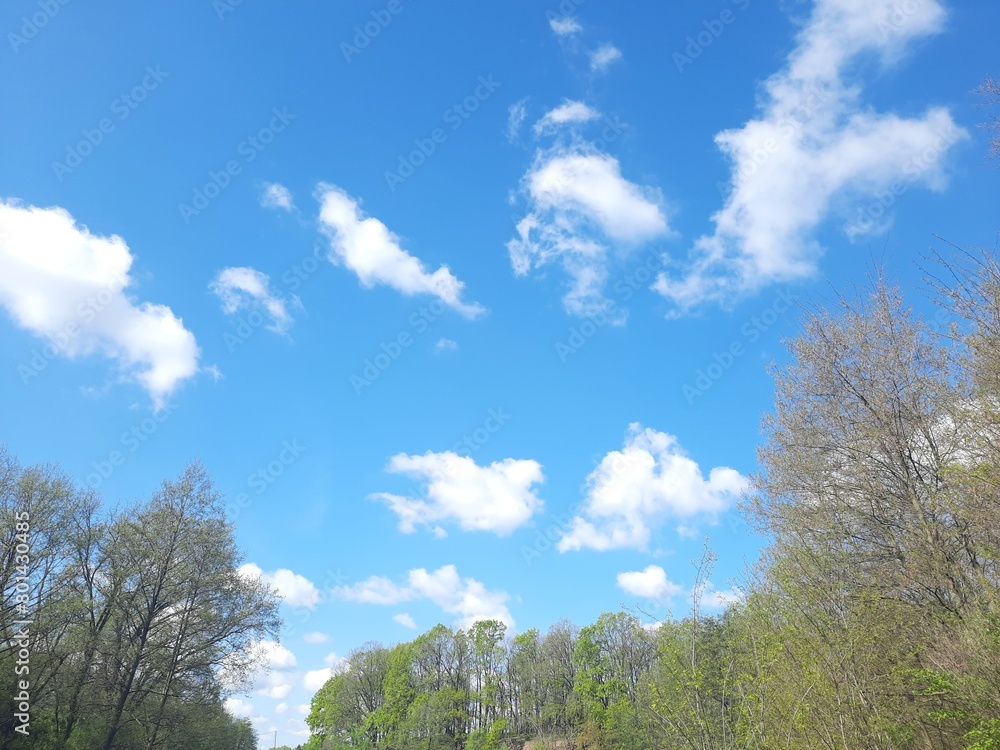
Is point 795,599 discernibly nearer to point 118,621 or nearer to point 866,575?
point 866,575

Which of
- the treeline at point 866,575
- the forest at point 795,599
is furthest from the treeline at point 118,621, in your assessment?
the treeline at point 866,575

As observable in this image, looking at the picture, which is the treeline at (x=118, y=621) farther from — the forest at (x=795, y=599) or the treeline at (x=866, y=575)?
the treeline at (x=866, y=575)

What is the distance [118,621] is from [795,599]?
911 inches

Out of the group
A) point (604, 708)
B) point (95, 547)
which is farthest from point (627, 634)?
point (95, 547)

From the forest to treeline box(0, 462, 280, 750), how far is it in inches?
2.8

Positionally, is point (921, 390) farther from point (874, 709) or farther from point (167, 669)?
point (167, 669)

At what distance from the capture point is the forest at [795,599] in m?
8.59

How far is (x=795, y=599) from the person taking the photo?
10570 millimetres

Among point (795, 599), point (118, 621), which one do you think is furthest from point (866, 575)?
point (118, 621)

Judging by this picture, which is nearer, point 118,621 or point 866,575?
point 866,575

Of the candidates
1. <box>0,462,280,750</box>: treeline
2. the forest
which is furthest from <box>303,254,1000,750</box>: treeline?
<box>0,462,280,750</box>: treeline

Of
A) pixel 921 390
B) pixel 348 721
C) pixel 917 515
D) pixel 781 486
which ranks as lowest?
pixel 348 721

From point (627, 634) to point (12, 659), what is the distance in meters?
47.5

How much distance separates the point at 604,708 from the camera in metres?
48.5
